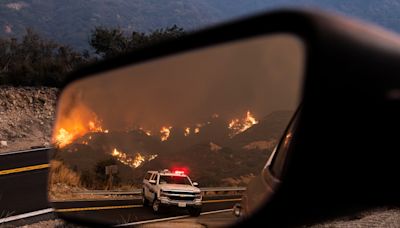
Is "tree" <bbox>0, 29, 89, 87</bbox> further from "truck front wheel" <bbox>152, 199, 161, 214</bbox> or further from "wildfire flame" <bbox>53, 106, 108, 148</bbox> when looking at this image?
"truck front wheel" <bbox>152, 199, 161, 214</bbox>

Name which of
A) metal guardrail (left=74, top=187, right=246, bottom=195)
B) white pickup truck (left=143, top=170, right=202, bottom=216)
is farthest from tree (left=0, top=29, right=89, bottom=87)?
→ white pickup truck (left=143, top=170, right=202, bottom=216)

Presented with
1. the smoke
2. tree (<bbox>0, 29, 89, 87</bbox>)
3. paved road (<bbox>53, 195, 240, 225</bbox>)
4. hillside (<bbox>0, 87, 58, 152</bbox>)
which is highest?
the smoke

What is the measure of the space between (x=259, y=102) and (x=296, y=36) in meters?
0.26

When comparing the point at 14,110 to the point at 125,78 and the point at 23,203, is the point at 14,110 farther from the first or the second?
the point at 125,78

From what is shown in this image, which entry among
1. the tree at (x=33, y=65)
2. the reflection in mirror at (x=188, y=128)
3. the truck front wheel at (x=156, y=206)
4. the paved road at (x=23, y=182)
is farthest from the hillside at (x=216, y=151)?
the tree at (x=33, y=65)

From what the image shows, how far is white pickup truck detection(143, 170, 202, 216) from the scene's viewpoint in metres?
1.73

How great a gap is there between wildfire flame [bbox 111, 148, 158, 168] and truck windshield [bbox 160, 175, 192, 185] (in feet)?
0.28

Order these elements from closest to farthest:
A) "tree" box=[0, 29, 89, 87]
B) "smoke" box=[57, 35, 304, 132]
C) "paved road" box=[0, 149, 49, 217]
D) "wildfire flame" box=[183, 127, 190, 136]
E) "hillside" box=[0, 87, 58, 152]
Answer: "smoke" box=[57, 35, 304, 132], "wildfire flame" box=[183, 127, 190, 136], "paved road" box=[0, 149, 49, 217], "hillside" box=[0, 87, 58, 152], "tree" box=[0, 29, 89, 87]

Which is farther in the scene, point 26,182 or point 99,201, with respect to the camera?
point 26,182

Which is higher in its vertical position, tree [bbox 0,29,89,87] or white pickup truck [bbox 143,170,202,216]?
white pickup truck [bbox 143,170,202,216]

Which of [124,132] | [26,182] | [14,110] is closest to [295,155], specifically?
[124,132]

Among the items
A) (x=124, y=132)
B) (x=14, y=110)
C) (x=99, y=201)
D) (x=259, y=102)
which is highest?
(x=259, y=102)

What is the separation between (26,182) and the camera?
13516 mm

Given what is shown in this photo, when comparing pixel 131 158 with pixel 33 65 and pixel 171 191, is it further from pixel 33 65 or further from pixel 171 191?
pixel 33 65
